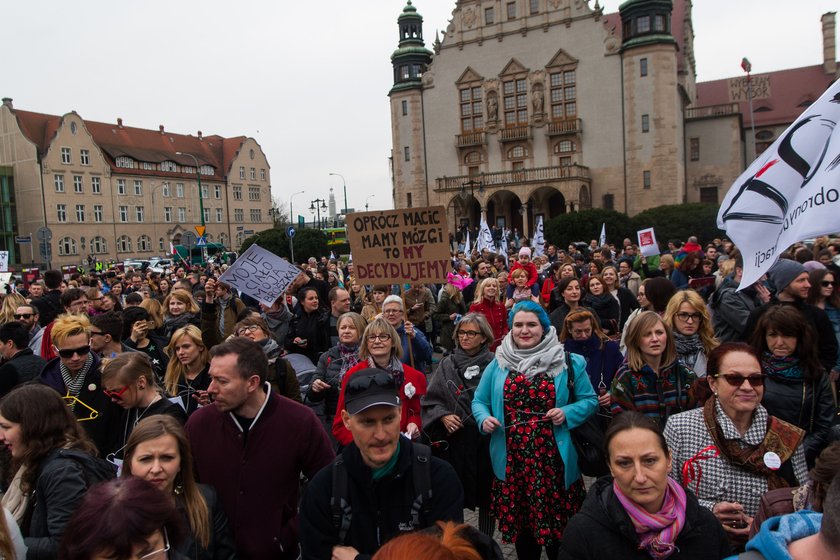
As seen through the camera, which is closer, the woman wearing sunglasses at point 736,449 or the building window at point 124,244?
the woman wearing sunglasses at point 736,449

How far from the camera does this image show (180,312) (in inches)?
303

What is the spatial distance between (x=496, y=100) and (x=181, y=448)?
5070 centimetres

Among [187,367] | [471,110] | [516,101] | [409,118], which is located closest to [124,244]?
[409,118]

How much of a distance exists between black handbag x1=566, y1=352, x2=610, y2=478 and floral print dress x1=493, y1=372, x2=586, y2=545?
13 cm

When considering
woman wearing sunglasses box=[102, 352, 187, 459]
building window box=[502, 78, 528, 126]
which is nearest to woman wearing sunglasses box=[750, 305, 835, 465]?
woman wearing sunglasses box=[102, 352, 187, 459]

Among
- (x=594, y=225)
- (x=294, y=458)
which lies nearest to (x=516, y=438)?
(x=294, y=458)

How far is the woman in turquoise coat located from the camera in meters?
3.80

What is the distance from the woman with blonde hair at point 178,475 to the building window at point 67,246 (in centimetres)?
6492

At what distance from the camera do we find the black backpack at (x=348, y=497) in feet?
8.21

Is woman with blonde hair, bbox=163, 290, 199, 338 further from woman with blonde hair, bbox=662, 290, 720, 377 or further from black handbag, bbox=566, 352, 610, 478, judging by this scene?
woman with blonde hair, bbox=662, 290, 720, 377

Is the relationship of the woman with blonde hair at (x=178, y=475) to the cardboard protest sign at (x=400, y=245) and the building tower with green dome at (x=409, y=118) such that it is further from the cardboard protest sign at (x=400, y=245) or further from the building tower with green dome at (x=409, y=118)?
the building tower with green dome at (x=409, y=118)

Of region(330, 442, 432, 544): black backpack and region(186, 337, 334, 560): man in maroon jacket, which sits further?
region(186, 337, 334, 560): man in maroon jacket

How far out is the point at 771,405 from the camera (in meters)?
3.73

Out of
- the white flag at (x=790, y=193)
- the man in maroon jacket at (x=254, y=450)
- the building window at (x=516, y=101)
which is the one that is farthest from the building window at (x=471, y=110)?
the man in maroon jacket at (x=254, y=450)
